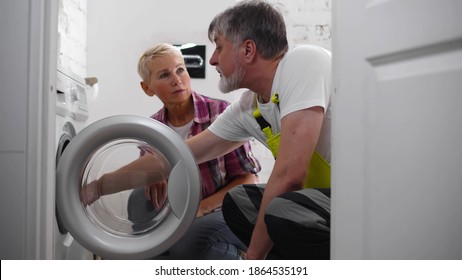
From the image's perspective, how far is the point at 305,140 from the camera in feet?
4.43

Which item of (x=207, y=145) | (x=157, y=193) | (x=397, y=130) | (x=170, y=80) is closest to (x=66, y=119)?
(x=157, y=193)

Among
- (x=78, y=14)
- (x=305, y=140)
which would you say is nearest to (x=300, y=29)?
(x=78, y=14)

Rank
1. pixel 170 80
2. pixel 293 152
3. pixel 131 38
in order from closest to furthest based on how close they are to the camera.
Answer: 1. pixel 293 152
2. pixel 170 80
3. pixel 131 38

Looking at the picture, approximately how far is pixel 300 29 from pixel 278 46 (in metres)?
1.36

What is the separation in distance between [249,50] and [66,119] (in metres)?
0.64

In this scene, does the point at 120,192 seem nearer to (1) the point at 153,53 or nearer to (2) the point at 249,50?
(2) the point at 249,50

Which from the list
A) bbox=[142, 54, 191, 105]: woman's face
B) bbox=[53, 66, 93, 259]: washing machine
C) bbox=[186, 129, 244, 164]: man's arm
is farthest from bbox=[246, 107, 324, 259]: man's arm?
bbox=[142, 54, 191, 105]: woman's face

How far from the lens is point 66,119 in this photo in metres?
1.60

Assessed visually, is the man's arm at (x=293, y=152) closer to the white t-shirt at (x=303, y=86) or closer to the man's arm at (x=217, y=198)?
the white t-shirt at (x=303, y=86)

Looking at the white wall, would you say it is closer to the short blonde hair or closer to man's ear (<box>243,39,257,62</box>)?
the short blonde hair

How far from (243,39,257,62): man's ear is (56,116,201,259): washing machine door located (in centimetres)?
38

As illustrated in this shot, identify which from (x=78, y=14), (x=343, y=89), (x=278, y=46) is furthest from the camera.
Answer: (x=78, y=14)

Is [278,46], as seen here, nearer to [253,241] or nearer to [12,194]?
[253,241]

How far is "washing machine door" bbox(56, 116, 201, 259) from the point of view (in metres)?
1.43
